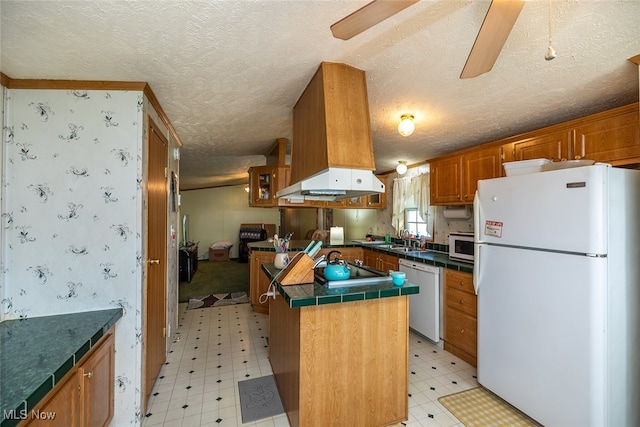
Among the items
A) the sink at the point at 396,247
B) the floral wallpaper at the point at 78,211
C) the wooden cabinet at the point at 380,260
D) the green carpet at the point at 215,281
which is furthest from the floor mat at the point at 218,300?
the floral wallpaper at the point at 78,211

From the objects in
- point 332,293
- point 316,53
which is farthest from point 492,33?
point 332,293

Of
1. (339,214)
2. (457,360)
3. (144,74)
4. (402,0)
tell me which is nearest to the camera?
(402,0)

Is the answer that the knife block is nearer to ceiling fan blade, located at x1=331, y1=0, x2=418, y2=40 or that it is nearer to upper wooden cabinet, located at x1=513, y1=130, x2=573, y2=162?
ceiling fan blade, located at x1=331, y1=0, x2=418, y2=40

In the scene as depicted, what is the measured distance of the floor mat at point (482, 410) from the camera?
1859mm

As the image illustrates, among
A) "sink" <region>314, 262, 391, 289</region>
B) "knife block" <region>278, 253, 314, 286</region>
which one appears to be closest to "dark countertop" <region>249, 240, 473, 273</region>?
"sink" <region>314, 262, 391, 289</region>

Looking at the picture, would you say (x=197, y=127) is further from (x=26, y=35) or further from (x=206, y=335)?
(x=206, y=335)

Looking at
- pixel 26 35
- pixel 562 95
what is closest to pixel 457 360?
pixel 562 95

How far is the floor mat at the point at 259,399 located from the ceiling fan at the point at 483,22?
2.34m

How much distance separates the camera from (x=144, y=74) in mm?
1650

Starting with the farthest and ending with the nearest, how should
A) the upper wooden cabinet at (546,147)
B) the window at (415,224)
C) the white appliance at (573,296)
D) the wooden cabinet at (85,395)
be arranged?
the window at (415,224) → the upper wooden cabinet at (546,147) → the white appliance at (573,296) → the wooden cabinet at (85,395)

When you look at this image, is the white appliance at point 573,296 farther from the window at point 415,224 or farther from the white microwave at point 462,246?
the window at point 415,224

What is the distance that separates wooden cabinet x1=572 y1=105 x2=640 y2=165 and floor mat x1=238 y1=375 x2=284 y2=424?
303 centimetres

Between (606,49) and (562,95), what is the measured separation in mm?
572

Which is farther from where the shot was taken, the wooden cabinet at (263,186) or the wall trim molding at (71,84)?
the wooden cabinet at (263,186)
